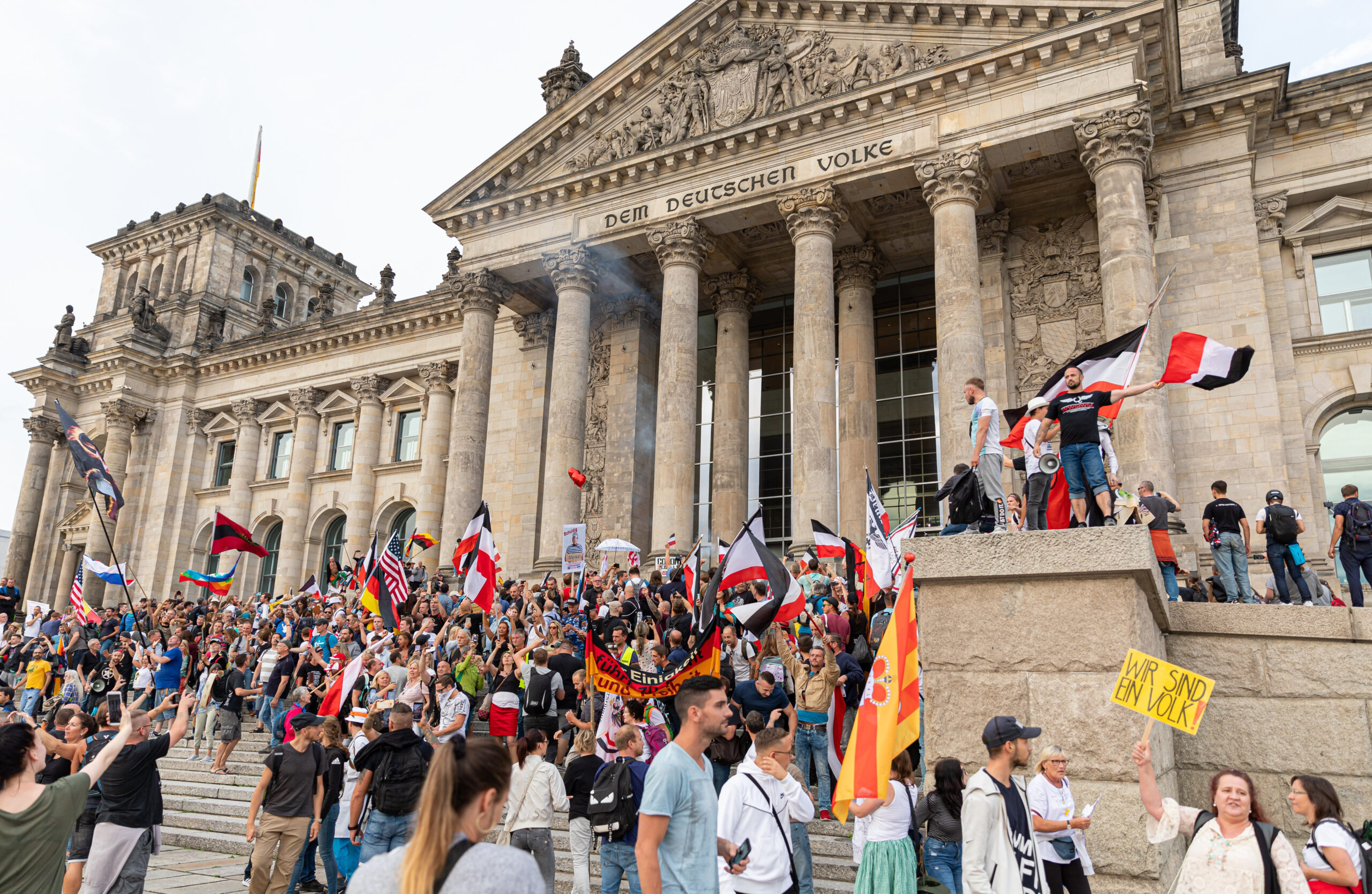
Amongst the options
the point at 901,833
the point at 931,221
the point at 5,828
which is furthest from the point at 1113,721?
the point at 931,221

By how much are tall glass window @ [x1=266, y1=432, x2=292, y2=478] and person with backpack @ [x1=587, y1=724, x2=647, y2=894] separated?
35997 mm

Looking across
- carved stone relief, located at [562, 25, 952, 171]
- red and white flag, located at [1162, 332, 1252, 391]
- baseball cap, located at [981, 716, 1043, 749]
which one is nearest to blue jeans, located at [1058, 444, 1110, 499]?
red and white flag, located at [1162, 332, 1252, 391]

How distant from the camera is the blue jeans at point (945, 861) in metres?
6.33

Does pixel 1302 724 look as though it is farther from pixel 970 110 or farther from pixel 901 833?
pixel 970 110

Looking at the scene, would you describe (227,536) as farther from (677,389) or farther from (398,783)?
(398,783)

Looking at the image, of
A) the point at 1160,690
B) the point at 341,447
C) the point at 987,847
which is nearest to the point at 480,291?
the point at 341,447

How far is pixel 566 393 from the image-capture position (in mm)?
24141

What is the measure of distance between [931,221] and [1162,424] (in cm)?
910

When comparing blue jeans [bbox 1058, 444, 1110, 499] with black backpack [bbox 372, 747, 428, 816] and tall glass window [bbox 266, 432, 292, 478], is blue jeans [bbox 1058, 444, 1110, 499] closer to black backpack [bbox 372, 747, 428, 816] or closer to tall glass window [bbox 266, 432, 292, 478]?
black backpack [bbox 372, 747, 428, 816]

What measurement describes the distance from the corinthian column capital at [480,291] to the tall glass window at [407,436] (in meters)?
10.0

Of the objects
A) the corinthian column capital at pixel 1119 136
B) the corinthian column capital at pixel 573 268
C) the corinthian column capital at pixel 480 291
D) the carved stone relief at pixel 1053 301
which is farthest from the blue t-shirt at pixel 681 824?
the corinthian column capital at pixel 480 291

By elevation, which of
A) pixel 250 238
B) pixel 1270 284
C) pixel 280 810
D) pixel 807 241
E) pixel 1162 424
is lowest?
pixel 280 810

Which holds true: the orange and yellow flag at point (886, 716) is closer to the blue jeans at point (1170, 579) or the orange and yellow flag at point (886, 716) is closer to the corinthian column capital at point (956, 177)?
the blue jeans at point (1170, 579)

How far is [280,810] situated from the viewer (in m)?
7.96
